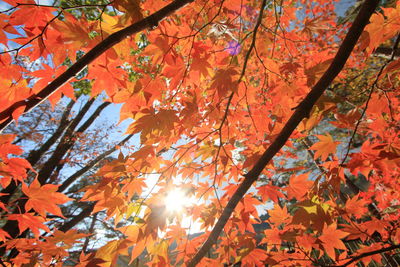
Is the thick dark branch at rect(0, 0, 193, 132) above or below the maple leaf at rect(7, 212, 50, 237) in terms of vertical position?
above

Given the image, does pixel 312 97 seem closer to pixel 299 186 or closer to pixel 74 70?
pixel 299 186

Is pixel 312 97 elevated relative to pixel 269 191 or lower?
elevated

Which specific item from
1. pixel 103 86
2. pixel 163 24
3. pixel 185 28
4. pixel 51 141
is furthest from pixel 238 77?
pixel 51 141

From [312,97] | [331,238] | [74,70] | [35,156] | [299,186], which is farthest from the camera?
[35,156]

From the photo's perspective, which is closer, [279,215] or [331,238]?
[331,238]

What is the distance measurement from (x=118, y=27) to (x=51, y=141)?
5454 millimetres

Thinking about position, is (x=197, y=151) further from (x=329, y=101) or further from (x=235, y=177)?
(x=329, y=101)

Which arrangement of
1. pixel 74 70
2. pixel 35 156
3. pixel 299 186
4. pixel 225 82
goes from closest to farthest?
pixel 74 70
pixel 225 82
pixel 299 186
pixel 35 156

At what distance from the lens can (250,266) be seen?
173cm

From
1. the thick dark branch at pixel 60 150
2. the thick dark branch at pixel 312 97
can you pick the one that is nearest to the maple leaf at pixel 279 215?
the thick dark branch at pixel 312 97

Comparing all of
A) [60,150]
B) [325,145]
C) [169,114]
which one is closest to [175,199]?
[169,114]

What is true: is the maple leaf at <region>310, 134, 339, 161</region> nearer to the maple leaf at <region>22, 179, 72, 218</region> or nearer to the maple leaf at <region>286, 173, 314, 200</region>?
the maple leaf at <region>286, 173, 314, 200</region>

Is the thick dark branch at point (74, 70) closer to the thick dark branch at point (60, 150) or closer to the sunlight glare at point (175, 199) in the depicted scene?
the sunlight glare at point (175, 199)

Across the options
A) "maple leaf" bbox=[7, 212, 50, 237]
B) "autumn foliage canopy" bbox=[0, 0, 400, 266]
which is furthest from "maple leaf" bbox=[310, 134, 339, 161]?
"maple leaf" bbox=[7, 212, 50, 237]
